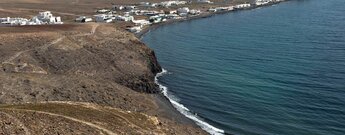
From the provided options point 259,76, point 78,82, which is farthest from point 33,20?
point 259,76

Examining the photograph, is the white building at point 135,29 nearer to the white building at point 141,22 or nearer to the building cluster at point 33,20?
the white building at point 141,22

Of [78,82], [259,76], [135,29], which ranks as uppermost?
[78,82]

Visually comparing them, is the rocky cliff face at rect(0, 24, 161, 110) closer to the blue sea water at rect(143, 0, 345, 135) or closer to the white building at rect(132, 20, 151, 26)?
the blue sea water at rect(143, 0, 345, 135)

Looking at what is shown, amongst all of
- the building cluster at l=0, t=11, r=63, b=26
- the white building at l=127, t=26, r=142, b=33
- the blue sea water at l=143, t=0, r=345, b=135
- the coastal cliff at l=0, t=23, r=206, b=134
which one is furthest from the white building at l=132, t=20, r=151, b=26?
the coastal cliff at l=0, t=23, r=206, b=134

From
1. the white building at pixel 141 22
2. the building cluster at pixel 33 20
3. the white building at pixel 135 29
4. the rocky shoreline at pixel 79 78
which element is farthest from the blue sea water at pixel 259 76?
the building cluster at pixel 33 20

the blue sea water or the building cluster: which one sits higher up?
the building cluster

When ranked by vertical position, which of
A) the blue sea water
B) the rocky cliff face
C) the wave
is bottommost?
the wave

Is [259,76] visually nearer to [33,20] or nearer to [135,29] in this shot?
[135,29]

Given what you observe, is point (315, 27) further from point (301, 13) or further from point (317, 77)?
point (317, 77)
